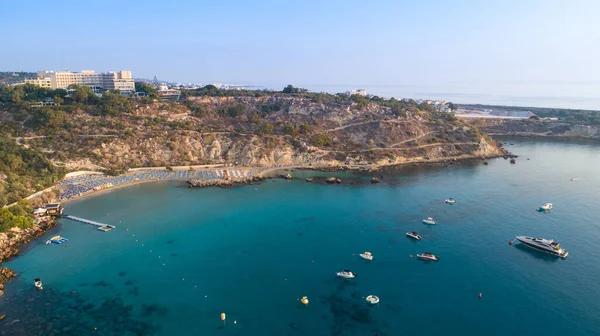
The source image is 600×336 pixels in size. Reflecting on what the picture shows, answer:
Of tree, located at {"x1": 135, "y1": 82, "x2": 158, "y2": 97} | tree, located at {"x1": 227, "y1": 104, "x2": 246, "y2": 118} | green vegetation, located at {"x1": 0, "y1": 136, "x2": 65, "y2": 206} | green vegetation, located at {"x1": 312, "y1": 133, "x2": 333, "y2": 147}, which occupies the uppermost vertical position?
tree, located at {"x1": 135, "y1": 82, "x2": 158, "y2": 97}

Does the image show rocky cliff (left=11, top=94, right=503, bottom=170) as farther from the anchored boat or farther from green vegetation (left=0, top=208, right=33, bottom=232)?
the anchored boat

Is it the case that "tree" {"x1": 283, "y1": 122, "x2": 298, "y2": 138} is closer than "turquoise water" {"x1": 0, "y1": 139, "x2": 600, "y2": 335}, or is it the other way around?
"turquoise water" {"x1": 0, "y1": 139, "x2": 600, "y2": 335}

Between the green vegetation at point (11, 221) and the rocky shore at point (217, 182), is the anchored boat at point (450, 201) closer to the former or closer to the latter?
the rocky shore at point (217, 182)

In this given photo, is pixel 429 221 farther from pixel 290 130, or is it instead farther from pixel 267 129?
pixel 267 129

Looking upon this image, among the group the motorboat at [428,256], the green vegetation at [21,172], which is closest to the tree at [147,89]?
the green vegetation at [21,172]

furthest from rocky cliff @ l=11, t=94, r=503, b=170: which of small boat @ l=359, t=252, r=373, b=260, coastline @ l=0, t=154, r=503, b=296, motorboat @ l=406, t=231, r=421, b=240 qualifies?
small boat @ l=359, t=252, r=373, b=260

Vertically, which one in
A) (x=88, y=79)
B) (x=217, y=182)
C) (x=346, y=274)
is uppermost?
(x=88, y=79)

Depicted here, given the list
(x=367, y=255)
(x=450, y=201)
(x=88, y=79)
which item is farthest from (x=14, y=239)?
(x=88, y=79)
